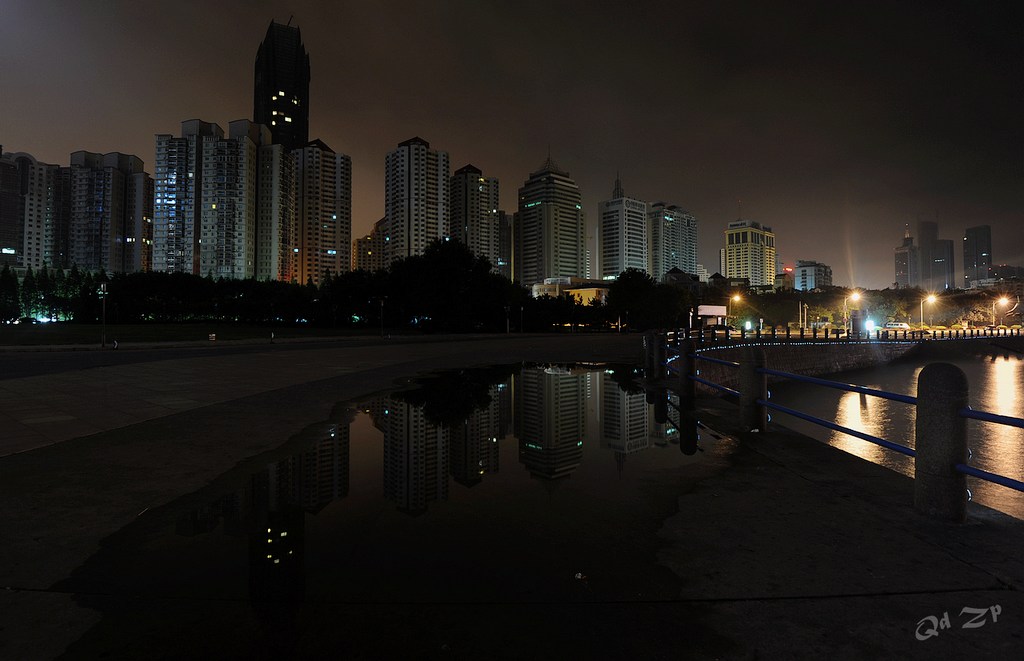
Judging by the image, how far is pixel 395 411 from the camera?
34.3ft

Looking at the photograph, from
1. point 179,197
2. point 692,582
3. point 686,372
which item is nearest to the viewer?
point 692,582

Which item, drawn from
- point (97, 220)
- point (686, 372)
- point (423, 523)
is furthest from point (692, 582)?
point (97, 220)

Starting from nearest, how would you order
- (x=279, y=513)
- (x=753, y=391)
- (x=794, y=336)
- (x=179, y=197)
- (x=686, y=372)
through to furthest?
(x=279, y=513) < (x=753, y=391) < (x=686, y=372) < (x=794, y=336) < (x=179, y=197)

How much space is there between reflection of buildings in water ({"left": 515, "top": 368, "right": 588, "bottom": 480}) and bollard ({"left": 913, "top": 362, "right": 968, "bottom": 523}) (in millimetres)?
3451

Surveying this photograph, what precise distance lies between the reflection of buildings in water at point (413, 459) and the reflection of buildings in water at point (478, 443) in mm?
158

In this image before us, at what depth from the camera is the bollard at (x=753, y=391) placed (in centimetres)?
872

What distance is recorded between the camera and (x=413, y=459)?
688 cm

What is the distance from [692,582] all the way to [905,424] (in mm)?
24045

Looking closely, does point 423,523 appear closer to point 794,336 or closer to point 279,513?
point 279,513

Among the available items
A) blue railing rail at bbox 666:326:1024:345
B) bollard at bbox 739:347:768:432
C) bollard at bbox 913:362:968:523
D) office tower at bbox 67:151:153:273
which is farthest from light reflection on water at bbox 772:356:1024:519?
office tower at bbox 67:151:153:273

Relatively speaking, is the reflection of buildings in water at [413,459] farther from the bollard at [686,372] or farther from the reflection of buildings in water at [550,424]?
the bollard at [686,372]

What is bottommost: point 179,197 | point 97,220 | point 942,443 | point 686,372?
point 942,443

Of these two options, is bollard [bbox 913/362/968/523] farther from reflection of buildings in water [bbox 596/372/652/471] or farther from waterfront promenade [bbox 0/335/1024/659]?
reflection of buildings in water [bbox 596/372/652/471]

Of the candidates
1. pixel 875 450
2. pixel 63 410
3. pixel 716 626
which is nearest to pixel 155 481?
pixel 716 626
